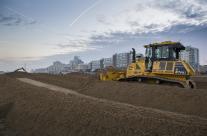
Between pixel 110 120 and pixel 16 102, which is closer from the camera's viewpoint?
pixel 110 120

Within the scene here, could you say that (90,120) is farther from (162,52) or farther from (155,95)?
(162,52)

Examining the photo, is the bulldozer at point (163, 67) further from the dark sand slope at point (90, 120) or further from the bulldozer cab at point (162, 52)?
the dark sand slope at point (90, 120)

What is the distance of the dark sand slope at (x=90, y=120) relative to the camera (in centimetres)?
1062

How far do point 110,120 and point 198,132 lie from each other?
12.3 ft

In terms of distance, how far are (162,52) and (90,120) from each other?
12339 millimetres

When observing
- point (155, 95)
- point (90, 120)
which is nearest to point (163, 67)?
point (155, 95)

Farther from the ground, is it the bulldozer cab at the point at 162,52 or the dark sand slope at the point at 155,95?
the bulldozer cab at the point at 162,52

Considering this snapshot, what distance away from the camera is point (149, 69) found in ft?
80.0

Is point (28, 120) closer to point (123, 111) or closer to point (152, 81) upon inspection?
point (123, 111)

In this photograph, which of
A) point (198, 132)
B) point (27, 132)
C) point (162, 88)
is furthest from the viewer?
point (162, 88)

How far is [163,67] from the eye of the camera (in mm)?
23547

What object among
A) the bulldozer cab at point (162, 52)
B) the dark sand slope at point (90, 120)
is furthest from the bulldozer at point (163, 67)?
the dark sand slope at point (90, 120)

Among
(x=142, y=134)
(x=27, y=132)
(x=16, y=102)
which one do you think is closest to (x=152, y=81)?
(x=16, y=102)

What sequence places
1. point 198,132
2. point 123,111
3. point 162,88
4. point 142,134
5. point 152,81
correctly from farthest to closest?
point 152,81, point 162,88, point 123,111, point 142,134, point 198,132
